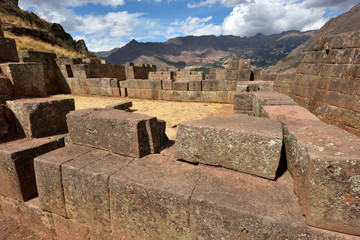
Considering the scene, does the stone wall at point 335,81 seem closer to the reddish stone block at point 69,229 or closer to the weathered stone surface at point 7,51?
the reddish stone block at point 69,229

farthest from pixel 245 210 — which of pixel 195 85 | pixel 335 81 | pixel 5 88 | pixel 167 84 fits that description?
pixel 167 84

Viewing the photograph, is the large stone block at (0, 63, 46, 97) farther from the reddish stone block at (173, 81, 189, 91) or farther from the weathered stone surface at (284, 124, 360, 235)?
the reddish stone block at (173, 81, 189, 91)

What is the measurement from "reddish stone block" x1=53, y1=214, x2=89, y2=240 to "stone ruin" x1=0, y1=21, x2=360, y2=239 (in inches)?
0.6

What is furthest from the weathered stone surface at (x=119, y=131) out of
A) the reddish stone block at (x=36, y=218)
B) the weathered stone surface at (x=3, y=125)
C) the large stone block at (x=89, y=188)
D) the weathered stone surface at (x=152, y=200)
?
the weathered stone surface at (x=3, y=125)

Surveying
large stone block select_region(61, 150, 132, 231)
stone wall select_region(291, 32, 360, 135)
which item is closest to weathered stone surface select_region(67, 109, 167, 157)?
large stone block select_region(61, 150, 132, 231)

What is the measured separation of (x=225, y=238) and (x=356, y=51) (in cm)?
549

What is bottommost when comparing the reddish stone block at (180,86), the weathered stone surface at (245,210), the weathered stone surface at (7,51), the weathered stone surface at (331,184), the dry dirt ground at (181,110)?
the dry dirt ground at (181,110)

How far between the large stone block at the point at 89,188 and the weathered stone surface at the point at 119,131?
21 centimetres

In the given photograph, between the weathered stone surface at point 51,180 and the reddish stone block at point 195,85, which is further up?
the reddish stone block at point 195,85

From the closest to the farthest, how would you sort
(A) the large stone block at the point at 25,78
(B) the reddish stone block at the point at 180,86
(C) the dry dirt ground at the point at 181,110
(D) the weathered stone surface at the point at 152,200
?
(D) the weathered stone surface at the point at 152,200, (A) the large stone block at the point at 25,78, (C) the dry dirt ground at the point at 181,110, (B) the reddish stone block at the point at 180,86

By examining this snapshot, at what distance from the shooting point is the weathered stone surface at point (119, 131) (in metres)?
2.30

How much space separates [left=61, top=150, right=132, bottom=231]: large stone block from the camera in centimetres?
208

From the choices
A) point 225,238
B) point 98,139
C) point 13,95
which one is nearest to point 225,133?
point 225,238

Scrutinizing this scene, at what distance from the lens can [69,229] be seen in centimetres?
241
